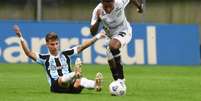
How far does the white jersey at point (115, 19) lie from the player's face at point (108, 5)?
0.05 meters

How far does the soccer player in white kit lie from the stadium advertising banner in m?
12.7

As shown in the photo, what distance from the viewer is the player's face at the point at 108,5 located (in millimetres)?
12398

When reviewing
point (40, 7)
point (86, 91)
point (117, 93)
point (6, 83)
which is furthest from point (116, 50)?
point (40, 7)

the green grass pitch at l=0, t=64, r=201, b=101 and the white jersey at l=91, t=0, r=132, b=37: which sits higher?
the white jersey at l=91, t=0, r=132, b=37

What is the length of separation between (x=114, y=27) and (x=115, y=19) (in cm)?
16

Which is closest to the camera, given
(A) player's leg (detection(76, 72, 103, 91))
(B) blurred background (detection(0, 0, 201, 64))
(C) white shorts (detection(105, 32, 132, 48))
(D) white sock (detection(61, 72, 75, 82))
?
(D) white sock (detection(61, 72, 75, 82))

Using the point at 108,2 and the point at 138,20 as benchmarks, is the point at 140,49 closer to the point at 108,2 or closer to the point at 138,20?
the point at 138,20

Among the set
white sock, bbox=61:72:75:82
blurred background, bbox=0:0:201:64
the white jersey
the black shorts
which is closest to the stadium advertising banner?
blurred background, bbox=0:0:201:64

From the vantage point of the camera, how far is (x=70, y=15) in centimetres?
3297

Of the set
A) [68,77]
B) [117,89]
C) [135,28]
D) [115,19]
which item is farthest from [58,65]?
[135,28]

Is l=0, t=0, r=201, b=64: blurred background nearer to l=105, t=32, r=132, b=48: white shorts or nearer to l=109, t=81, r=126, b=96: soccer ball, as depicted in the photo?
l=105, t=32, r=132, b=48: white shorts

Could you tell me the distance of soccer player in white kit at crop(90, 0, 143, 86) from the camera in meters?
12.3

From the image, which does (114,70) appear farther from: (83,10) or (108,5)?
(83,10)

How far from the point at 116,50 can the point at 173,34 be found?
1493 cm
